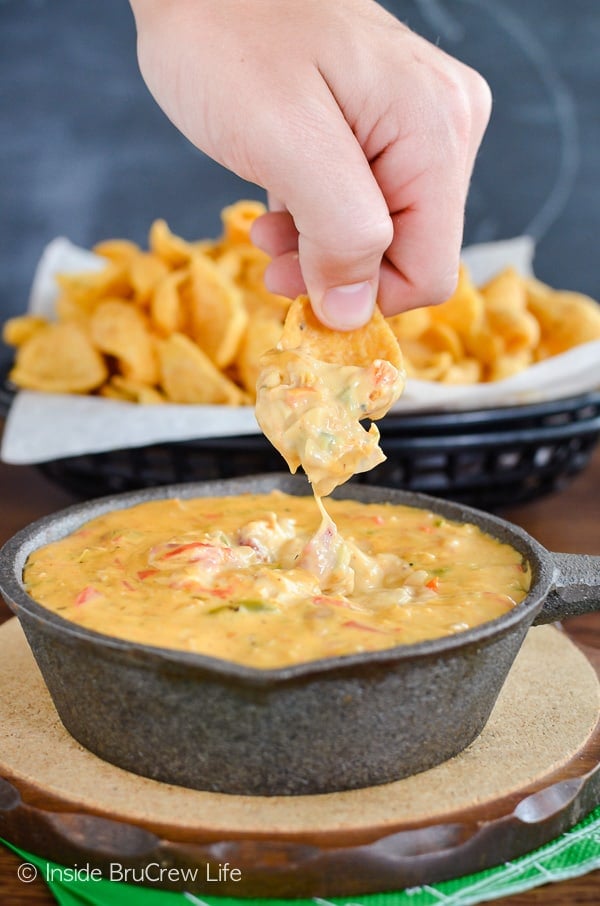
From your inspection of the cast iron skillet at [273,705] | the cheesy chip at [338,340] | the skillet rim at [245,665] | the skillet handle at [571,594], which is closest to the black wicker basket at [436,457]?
the skillet rim at [245,665]

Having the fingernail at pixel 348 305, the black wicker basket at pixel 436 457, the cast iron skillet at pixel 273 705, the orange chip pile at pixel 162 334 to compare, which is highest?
the fingernail at pixel 348 305

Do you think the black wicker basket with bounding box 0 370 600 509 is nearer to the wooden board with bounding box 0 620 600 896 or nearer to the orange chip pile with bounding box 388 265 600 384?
the orange chip pile with bounding box 388 265 600 384

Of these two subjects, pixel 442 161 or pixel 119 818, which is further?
pixel 442 161

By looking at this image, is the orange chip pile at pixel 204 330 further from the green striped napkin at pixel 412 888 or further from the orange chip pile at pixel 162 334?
the green striped napkin at pixel 412 888

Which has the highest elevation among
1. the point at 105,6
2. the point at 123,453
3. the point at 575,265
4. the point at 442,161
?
the point at 442,161

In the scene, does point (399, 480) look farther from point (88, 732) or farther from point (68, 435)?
point (88, 732)

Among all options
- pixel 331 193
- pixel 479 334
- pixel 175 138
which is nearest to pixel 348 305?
pixel 331 193

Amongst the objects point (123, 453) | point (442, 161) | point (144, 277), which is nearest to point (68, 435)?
point (123, 453)
